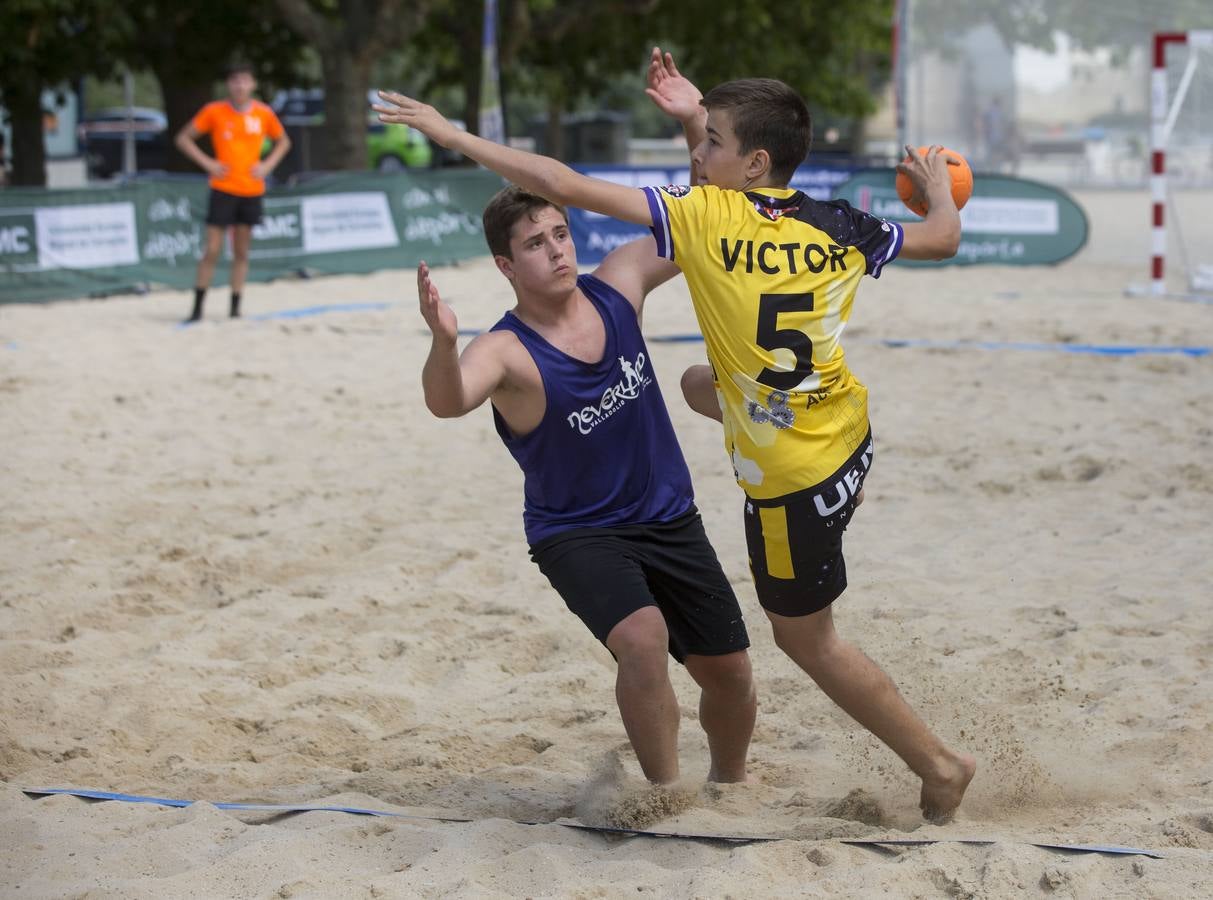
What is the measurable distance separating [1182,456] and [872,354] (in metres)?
3.32

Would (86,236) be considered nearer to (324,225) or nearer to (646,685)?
(324,225)

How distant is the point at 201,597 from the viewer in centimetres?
529

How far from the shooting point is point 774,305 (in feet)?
10.1

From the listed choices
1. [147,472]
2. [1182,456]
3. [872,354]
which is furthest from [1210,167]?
[147,472]

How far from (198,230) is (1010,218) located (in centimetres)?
963

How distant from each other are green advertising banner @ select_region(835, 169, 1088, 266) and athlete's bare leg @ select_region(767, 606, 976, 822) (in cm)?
1415

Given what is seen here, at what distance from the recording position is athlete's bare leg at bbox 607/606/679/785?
3.30 metres

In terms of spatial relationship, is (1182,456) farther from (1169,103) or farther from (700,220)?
(1169,103)

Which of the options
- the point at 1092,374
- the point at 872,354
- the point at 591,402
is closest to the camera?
the point at 591,402

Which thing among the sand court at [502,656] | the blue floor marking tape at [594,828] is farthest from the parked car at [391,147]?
the blue floor marking tape at [594,828]

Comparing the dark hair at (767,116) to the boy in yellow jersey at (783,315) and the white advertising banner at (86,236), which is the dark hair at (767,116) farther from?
the white advertising banner at (86,236)

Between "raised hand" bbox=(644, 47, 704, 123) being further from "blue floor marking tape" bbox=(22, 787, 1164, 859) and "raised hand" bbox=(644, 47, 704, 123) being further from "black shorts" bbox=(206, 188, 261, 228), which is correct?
"black shorts" bbox=(206, 188, 261, 228)

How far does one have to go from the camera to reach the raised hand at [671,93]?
3.48 meters

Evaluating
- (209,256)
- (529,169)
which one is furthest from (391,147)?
(529,169)
